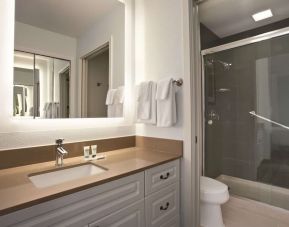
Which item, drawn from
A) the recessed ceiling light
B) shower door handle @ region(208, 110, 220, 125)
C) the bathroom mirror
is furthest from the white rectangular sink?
the recessed ceiling light

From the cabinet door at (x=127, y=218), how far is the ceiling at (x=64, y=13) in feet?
4.41

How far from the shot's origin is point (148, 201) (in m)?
1.24

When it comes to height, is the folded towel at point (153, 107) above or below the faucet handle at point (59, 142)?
above

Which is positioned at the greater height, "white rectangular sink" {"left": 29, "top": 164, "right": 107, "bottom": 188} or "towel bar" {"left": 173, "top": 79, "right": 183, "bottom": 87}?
"towel bar" {"left": 173, "top": 79, "right": 183, "bottom": 87}

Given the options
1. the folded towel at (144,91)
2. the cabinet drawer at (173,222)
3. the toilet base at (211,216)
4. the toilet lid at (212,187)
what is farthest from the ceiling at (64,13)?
the toilet base at (211,216)

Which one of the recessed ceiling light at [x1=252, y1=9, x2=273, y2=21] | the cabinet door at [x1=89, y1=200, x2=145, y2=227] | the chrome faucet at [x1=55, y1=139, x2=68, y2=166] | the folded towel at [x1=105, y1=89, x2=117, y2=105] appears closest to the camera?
the cabinet door at [x1=89, y1=200, x2=145, y2=227]

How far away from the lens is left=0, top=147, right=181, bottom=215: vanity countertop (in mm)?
775

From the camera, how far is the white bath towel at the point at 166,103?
152 centimetres

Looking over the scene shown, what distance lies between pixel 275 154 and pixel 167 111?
180 centimetres

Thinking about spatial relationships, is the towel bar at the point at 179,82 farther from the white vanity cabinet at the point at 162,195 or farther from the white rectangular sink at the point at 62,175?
the white rectangular sink at the point at 62,175

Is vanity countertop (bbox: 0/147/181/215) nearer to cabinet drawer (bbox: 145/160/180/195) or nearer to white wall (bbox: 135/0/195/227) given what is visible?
cabinet drawer (bbox: 145/160/180/195)

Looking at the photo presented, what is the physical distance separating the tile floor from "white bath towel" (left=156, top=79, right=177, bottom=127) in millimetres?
1162

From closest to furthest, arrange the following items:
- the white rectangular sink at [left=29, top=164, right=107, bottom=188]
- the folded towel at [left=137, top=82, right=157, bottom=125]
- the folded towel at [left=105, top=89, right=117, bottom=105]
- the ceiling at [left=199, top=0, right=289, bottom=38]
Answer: the white rectangular sink at [left=29, top=164, right=107, bottom=188] → the folded towel at [left=137, top=82, right=157, bottom=125] → the folded towel at [left=105, top=89, right=117, bottom=105] → the ceiling at [left=199, top=0, right=289, bottom=38]

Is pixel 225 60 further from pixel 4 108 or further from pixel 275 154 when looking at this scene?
pixel 4 108
